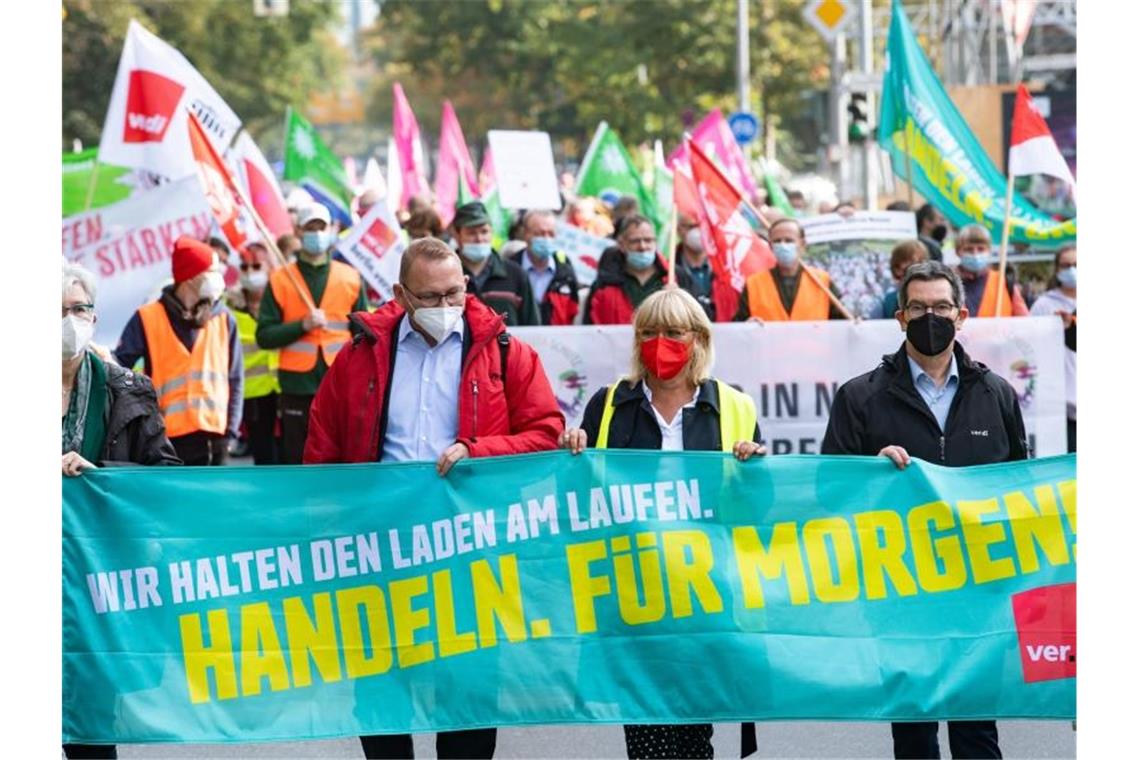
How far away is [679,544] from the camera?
6176 mm

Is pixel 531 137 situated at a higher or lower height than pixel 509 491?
higher

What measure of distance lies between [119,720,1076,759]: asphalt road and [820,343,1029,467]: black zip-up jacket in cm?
150

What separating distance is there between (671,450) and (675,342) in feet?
1.12

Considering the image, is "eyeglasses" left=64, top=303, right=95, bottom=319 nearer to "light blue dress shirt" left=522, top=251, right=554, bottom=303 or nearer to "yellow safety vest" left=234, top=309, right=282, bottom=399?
"yellow safety vest" left=234, top=309, right=282, bottom=399

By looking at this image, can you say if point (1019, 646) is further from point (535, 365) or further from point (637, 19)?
point (637, 19)

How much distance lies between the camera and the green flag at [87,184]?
62.8ft

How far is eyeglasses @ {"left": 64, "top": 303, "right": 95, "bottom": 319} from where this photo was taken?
6.52m

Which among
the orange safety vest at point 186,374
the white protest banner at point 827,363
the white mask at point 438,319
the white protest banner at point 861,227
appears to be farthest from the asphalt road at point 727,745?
the white protest banner at point 861,227

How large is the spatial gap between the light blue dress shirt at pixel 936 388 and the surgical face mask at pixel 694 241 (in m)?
7.42

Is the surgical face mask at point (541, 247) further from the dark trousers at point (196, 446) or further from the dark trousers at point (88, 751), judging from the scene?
the dark trousers at point (88, 751)

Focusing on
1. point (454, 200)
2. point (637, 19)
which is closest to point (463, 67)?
point (637, 19)

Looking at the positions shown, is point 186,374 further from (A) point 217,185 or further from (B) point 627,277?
(B) point 627,277

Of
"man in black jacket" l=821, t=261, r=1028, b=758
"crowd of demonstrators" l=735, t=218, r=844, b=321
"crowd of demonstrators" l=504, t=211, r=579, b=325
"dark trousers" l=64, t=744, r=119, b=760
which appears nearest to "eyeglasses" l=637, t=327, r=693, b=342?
"man in black jacket" l=821, t=261, r=1028, b=758

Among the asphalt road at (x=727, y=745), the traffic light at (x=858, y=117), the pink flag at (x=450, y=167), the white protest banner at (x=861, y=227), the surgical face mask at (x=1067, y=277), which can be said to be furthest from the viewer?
the traffic light at (x=858, y=117)
